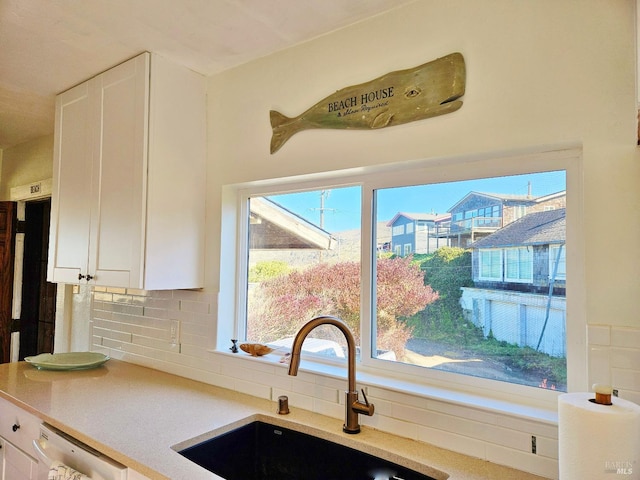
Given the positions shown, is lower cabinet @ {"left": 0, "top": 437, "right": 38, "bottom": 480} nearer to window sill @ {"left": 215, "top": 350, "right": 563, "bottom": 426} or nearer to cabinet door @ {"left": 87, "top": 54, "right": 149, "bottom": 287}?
cabinet door @ {"left": 87, "top": 54, "right": 149, "bottom": 287}

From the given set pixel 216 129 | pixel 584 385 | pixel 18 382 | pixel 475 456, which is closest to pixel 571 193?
pixel 584 385

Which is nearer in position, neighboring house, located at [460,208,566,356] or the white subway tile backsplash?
the white subway tile backsplash

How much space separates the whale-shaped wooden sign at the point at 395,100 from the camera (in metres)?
1.35

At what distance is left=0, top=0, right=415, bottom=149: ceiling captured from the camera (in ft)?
4.93

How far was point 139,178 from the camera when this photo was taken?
185 cm

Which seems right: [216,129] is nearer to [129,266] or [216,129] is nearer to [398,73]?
[129,266]

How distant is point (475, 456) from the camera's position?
4.08 ft

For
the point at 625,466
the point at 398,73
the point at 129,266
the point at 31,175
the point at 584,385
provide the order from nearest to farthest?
the point at 625,466 → the point at 584,385 → the point at 398,73 → the point at 129,266 → the point at 31,175

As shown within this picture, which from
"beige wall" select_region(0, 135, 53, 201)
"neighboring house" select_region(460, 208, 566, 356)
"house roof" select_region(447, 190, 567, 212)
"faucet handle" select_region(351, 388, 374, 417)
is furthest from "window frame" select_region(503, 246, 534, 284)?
"beige wall" select_region(0, 135, 53, 201)

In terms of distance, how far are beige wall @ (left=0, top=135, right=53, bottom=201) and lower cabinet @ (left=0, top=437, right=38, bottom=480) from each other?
196 centimetres

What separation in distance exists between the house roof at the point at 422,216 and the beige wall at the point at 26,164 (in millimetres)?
2704

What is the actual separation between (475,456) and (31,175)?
3.55 m

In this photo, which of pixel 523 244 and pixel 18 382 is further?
pixel 18 382

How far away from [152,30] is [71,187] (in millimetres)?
1055
